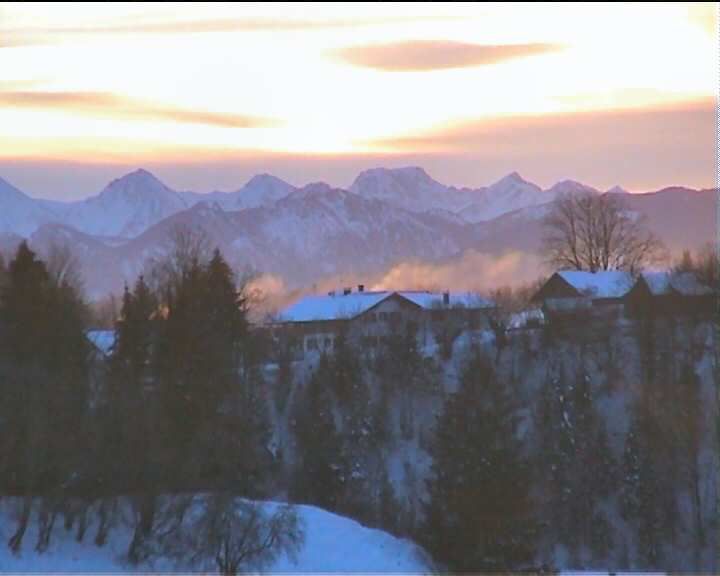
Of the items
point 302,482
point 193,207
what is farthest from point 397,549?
point 193,207

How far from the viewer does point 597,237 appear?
198 feet

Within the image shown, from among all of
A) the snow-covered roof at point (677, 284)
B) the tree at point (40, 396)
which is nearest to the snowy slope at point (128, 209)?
the snow-covered roof at point (677, 284)

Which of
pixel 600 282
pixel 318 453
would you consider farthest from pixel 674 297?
pixel 318 453

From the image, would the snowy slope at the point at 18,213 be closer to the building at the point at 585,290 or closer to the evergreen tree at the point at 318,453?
the evergreen tree at the point at 318,453

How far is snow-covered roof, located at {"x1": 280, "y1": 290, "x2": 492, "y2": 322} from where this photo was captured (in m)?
59.9

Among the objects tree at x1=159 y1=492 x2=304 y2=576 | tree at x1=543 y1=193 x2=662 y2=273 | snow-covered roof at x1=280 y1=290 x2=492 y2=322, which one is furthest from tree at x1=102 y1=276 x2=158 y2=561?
tree at x1=543 y1=193 x2=662 y2=273

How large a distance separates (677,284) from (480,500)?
2255cm

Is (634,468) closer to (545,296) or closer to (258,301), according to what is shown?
(545,296)

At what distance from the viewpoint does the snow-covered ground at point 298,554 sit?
2177 centimetres

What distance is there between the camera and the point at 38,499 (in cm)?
2286

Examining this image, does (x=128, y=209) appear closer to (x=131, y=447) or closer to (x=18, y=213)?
(x=18, y=213)

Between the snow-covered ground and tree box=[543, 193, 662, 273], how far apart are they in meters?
36.3

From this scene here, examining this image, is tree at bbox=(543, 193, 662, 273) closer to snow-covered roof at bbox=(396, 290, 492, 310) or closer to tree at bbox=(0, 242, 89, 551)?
snow-covered roof at bbox=(396, 290, 492, 310)

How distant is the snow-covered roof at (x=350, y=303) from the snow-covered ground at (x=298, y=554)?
3286 centimetres
